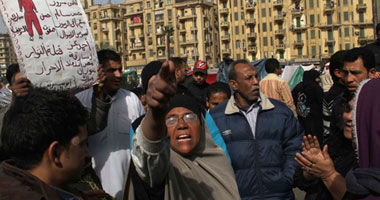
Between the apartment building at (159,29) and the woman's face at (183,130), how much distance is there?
69.2 metres

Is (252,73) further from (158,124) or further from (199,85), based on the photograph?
(199,85)

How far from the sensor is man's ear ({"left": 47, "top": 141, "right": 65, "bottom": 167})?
169 centimetres

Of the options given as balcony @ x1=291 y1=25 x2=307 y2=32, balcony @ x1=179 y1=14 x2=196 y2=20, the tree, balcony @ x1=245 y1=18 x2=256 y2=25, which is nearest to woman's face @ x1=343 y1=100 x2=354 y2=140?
balcony @ x1=291 y1=25 x2=307 y2=32

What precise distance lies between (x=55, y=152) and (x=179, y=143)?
0.91 meters

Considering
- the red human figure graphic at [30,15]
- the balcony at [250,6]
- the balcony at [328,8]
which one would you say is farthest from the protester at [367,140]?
the balcony at [250,6]

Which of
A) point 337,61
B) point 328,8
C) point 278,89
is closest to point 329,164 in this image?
point 337,61

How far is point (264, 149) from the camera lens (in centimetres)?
353

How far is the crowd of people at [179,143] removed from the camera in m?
1.69

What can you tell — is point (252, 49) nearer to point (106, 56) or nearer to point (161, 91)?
point (106, 56)

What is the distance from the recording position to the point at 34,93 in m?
1.77

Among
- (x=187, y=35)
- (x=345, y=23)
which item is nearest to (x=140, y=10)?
(x=187, y=35)

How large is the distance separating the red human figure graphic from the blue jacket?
1766 mm

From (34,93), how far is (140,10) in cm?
8974

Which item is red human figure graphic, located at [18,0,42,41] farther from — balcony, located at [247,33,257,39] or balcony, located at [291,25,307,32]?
balcony, located at [247,33,257,39]
